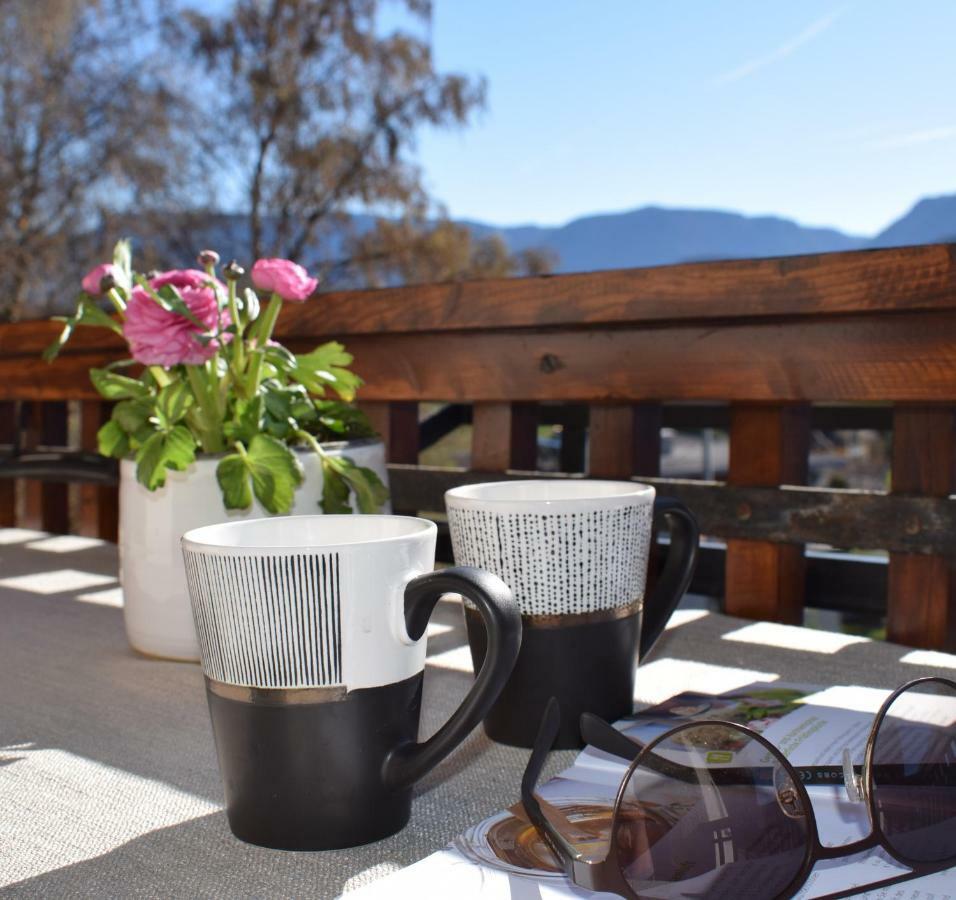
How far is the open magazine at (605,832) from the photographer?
0.35 meters

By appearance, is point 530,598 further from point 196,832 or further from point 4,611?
point 4,611

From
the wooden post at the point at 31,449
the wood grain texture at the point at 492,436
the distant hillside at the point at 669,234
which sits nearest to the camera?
the wood grain texture at the point at 492,436

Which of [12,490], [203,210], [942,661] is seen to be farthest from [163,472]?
[203,210]

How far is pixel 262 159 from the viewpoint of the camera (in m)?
11.8

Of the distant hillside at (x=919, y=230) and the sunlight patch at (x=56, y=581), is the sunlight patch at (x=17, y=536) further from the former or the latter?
the distant hillside at (x=919, y=230)

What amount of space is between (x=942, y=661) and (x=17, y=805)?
0.63 metres

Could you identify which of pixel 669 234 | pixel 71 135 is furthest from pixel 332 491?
pixel 669 234

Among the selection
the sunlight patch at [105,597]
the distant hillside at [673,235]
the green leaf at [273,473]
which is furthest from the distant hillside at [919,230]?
the distant hillside at [673,235]

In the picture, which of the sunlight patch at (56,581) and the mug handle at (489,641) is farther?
the sunlight patch at (56,581)

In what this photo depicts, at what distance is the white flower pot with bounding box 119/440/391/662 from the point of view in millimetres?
713

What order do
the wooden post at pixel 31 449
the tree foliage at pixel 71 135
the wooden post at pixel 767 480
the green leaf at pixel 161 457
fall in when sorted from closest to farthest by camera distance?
the green leaf at pixel 161 457 < the wooden post at pixel 767 480 < the wooden post at pixel 31 449 < the tree foliage at pixel 71 135

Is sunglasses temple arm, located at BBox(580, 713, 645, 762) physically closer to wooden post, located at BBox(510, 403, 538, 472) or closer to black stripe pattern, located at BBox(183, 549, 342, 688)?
black stripe pattern, located at BBox(183, 549, 342, 688)

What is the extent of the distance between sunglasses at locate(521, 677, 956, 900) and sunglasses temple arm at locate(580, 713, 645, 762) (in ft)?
0.25

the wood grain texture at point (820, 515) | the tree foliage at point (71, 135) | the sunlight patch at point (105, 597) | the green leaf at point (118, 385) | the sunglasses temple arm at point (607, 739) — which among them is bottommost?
the sunlight patch at point (105, 597)
